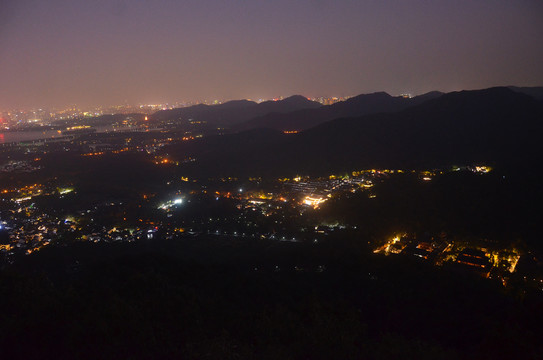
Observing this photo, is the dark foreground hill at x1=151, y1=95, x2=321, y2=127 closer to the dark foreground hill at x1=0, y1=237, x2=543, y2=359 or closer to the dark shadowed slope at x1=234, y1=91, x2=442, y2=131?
the dark shadowed slope at x1=234, y1=91, x2=442, y2=131

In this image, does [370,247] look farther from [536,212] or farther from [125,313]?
[125,313]

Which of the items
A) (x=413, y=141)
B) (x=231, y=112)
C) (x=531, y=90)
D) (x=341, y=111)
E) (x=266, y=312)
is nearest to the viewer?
(x=266, y=312)

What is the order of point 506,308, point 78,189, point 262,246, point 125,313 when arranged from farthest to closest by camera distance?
point 78,189, point 262,246, point 506,308, point 125,313

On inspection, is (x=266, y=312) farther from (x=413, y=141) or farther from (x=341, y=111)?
(x=341, y=111)

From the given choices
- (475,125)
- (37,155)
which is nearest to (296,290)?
(475,125)

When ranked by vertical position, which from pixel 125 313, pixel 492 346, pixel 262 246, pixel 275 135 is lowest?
pixel 262 246

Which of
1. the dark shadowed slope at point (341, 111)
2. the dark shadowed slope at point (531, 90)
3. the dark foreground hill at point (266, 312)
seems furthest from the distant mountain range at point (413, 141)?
the dark foreground hill at point (266, 312)

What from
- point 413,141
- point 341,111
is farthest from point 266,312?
Answer: point 341,111
